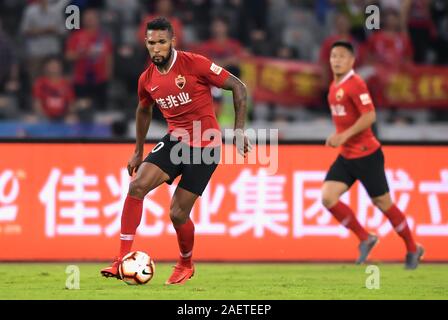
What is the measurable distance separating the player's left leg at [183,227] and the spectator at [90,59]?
6.38m

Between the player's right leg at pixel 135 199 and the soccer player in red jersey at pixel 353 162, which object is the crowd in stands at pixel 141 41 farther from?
the player's right leg at pixel 135 199

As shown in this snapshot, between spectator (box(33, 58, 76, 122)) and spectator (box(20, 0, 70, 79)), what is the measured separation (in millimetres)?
453

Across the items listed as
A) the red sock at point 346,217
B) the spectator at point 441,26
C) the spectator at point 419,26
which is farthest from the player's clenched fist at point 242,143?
the spectator at point 441,26

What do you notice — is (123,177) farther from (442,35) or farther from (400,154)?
(442,35)

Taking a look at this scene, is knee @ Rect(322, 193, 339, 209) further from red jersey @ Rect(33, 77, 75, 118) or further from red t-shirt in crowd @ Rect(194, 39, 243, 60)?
red jersey @ Rect(33, 77, 75, 118)

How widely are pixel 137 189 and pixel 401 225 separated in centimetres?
352

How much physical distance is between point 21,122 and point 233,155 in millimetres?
3948

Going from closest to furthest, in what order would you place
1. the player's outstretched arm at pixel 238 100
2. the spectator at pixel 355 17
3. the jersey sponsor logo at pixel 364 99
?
the player's outstretched arm at pixel 238 100 → the jersey sponsor logo at pixel 364 99 → the spectator at pixel 355 17

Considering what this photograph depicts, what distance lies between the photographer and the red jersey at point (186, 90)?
9.37 meters

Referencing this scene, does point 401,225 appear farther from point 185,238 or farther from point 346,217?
point 185,238

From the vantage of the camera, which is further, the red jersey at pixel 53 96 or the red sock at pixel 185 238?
the red jersey at pixel 53 96

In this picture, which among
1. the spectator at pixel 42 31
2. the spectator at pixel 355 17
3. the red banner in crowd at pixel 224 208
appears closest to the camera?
the red banner in crowd at pixel 224 208

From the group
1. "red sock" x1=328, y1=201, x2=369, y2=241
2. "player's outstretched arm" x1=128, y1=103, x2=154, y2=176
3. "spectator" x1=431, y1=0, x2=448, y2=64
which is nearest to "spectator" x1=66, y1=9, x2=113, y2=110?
"spectator" x1=431, y1=0, x2=448, y2=64
